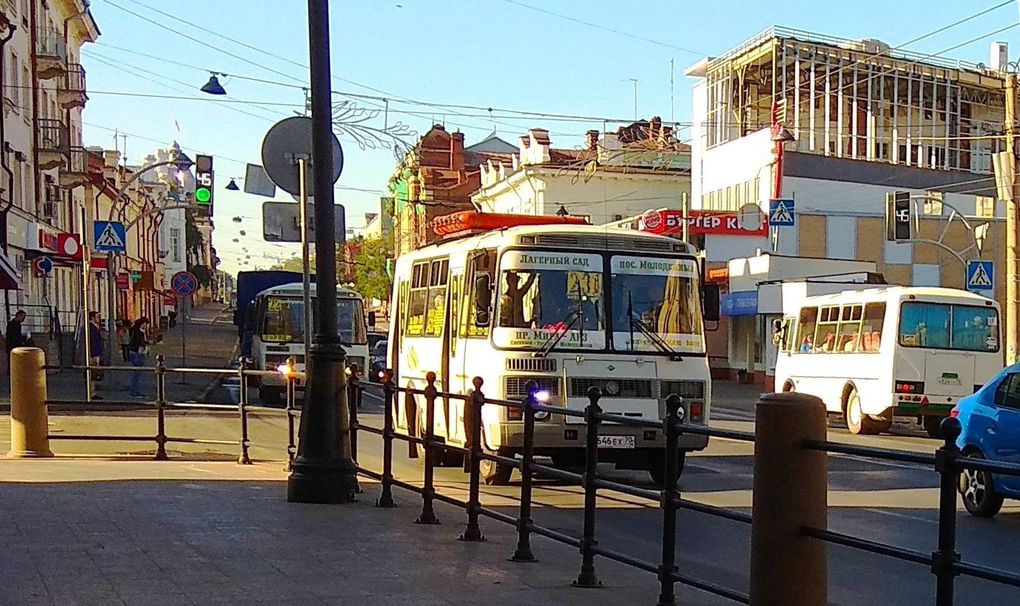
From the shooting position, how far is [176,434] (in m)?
19.7

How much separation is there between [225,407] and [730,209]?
3766 centimetres

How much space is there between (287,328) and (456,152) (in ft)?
216

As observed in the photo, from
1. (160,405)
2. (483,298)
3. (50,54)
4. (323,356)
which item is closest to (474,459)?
(323,356)

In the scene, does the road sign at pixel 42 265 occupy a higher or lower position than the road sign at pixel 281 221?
higher

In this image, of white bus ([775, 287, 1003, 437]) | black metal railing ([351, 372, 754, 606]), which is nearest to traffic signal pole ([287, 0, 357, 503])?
black metal railing ([351, 372, 754, 606])

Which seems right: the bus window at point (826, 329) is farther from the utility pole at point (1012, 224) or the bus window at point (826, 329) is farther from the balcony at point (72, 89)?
the balcony at point (72, 89)

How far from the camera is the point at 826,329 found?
2625 centimetres

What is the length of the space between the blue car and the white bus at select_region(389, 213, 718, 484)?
2809 millimetres

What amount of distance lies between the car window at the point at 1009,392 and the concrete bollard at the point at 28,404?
10968mm

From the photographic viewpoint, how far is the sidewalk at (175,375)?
3045 centimetres

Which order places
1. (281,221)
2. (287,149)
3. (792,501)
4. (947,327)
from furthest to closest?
1. (947,327)
2. (281,221)
3. (287,149)
4. (792,501)

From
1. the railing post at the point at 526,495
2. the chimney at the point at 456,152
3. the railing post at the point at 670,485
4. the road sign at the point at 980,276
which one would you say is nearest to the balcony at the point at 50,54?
the road sign at the point at 980,276

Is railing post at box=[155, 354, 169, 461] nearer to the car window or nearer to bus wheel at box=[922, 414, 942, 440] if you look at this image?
the car window

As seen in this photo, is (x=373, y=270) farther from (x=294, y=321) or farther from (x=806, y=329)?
(x=806, y=329)
